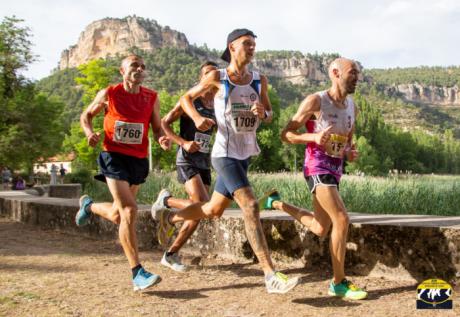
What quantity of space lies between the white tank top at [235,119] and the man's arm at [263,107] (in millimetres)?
88

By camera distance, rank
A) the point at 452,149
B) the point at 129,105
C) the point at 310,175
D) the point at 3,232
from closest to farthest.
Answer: the point at 310,175
the point at 129,105
the point at 3,232
the point at 452,149

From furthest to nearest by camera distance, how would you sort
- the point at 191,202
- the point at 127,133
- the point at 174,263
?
the point at 191,202
the point at 174,263
the point at 127,133

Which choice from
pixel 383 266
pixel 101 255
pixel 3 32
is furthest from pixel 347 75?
pixel 3 32

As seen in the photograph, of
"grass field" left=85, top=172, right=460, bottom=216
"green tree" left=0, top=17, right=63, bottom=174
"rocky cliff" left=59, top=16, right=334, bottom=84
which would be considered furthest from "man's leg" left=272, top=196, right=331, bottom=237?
"rocky cliff" left=59, top=16, right=334, bottom=84

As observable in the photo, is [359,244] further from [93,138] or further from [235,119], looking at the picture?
[93,138]

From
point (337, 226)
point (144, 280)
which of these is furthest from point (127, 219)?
point (337, 226)

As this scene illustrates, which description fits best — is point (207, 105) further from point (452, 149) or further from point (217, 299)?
point (452, 149)

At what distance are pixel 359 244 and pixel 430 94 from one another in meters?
196

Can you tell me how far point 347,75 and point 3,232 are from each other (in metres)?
6.95

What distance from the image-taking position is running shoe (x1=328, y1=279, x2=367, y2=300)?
12.8 ft

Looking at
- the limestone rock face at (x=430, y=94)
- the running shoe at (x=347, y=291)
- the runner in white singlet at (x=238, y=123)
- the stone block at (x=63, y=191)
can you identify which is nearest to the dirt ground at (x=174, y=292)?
the running shoe at (x=347, y=291)

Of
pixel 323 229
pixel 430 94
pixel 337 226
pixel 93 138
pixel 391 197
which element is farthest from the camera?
pixel 430 94

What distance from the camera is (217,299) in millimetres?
4031

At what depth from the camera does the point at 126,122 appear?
4734 mm
